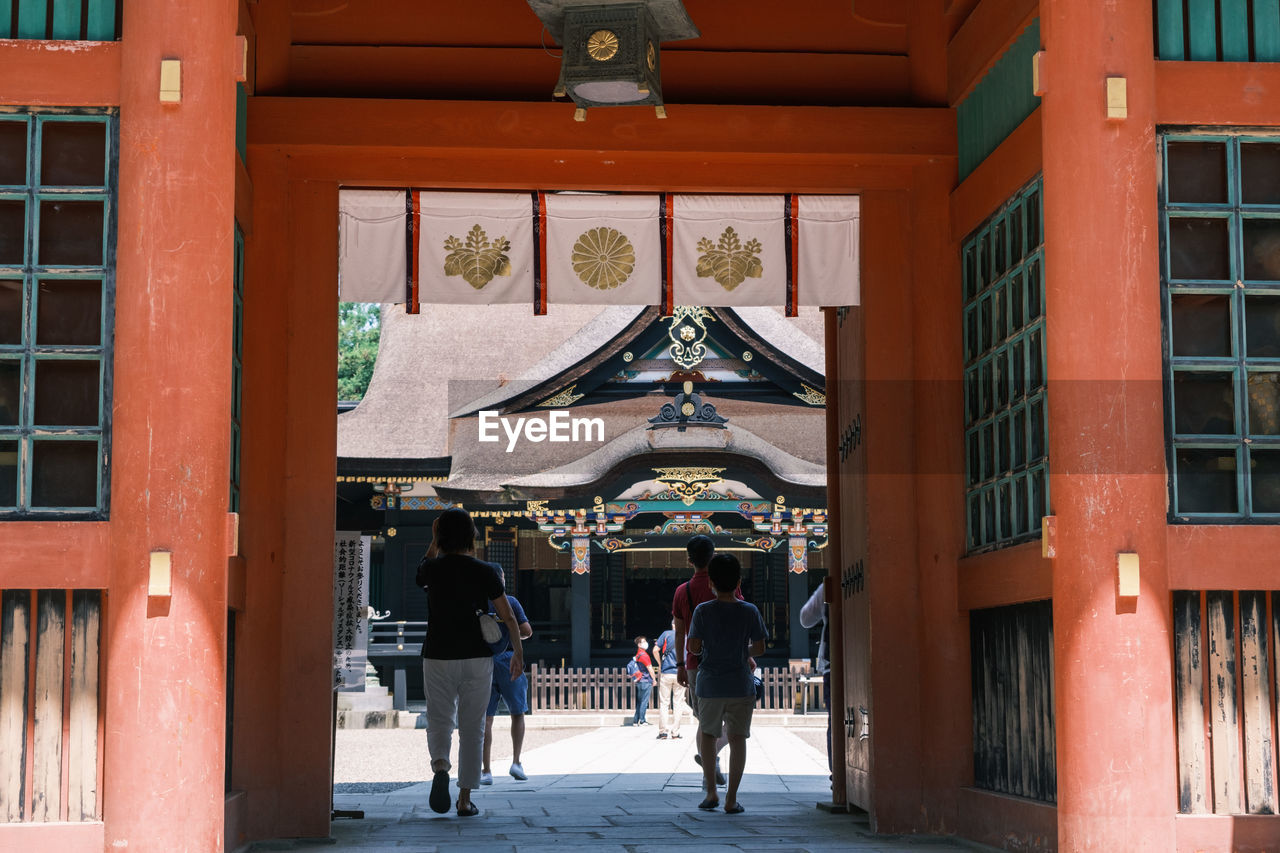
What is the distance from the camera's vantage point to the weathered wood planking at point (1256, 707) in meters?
5.53

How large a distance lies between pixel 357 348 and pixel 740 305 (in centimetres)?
3833

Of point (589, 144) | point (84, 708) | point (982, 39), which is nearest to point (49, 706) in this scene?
point (84, 708)

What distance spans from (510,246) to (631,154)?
0.99 metres

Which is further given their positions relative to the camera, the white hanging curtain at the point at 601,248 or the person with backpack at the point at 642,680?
the person with backpack at the point at 642,680

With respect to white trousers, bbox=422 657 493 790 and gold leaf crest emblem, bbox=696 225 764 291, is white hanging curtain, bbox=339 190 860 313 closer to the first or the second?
gold leaf crest emblem, bbox=696 225 764 291

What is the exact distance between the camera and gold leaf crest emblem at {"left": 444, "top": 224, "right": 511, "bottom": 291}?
26.8 ft

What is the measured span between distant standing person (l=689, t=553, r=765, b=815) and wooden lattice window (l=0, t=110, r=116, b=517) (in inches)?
150

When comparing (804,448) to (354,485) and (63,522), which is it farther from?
(63,522)

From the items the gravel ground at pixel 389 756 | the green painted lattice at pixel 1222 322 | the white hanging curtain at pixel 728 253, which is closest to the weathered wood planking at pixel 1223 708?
the green painted lattice at pixel 1222 322

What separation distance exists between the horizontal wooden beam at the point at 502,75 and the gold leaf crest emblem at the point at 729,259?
33.0 inches

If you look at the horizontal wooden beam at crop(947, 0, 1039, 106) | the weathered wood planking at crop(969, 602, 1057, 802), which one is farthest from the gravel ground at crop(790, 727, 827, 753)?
the horizontal wooden beam at crop(947, 0, 1039, 106)

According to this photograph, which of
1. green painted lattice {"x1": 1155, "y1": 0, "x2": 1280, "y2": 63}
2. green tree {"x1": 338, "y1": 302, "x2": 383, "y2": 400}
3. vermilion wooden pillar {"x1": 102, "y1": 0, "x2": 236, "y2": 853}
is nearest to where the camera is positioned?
vermilion wooden pillar {"x1": 102, "y1": 0, "x2": 236, "y2": 853}

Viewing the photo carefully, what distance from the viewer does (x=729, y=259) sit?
8.31 metres

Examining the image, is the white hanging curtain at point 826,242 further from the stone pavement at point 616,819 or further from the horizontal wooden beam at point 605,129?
the stone pavement at point 616,819
